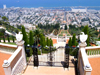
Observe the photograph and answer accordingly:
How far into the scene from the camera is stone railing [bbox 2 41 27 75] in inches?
183

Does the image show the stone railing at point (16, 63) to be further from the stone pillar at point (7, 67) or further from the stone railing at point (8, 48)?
the stone railing at point (8, 48)

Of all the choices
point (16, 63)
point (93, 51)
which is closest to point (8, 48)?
point (16, 63)

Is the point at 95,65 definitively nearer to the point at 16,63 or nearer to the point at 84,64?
the point at 84,64

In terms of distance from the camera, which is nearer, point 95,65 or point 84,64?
point 84,64

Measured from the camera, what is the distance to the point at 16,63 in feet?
18.2

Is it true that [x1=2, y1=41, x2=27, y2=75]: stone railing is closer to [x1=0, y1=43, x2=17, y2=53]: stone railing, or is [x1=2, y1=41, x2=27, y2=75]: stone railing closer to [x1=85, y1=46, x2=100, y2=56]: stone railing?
[x1=0, y1=43, x2=17, y2=53]: stone railing

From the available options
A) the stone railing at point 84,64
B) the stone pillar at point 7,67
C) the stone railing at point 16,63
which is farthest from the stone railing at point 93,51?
the stone pillar at point 7,67

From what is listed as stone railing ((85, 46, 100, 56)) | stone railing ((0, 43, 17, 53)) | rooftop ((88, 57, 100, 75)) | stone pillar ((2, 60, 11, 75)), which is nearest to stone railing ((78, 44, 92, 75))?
stone railing ((85, 46, 100, 56))

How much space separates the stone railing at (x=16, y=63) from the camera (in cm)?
466

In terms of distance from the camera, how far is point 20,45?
19.9ft

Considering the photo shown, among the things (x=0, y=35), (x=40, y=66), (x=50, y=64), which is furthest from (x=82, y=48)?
(x=0, y=35)

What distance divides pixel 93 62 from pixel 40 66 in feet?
10.5

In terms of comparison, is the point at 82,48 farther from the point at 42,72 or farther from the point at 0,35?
the point at 0,35

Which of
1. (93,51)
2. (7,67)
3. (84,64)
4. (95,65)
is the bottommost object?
(95,65)
